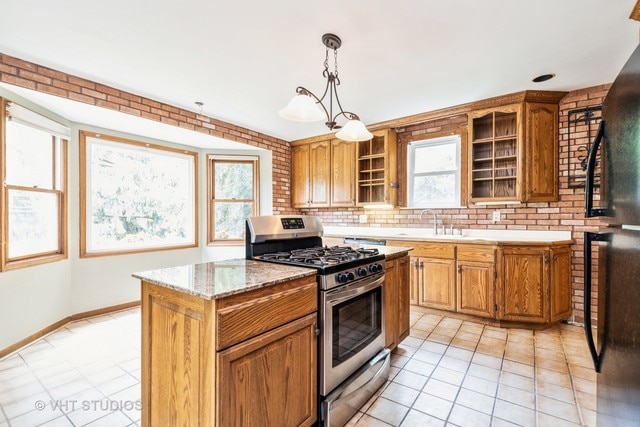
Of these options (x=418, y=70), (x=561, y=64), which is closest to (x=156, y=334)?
(x=418, y=70)

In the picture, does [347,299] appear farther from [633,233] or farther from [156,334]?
[633,233]

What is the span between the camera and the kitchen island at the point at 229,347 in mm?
1171

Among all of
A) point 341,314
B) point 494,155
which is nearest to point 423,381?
point 341,314

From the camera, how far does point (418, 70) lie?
8.55 feet

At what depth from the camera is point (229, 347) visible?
1.18 metres

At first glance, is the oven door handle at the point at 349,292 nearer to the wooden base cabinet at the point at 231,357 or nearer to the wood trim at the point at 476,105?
the wooden base cabinet at the point at 231,357

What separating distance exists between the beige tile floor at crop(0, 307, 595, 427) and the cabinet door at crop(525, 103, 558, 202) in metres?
1.42

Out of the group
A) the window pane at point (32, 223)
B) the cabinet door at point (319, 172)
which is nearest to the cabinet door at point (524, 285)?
the cabinet door at point (319, 172)

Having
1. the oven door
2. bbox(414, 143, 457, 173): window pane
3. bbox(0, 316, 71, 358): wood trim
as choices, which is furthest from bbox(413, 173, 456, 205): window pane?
bbox(0, 316, 71, 358): wood trim

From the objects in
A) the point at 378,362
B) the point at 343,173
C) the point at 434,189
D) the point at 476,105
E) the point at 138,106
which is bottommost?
the point at 378,362

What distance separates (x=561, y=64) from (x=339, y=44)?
196cm

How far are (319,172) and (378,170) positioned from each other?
988 mm

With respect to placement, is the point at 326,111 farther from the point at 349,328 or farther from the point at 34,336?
the point at 34,336

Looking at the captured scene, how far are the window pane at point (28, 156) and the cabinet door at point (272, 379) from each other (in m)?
2.92
